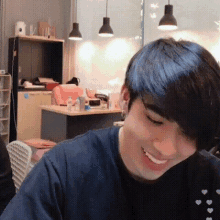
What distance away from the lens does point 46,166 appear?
0.77 meters

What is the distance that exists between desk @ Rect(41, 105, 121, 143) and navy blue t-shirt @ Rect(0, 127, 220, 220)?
3.56 m

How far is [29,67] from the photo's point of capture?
6.41m

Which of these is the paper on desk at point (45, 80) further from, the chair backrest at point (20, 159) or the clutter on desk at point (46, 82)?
the chair backrest at point (20, 159)

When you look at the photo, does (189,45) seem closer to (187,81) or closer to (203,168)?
(187,81)

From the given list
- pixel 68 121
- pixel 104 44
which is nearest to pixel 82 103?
pixel 68 121

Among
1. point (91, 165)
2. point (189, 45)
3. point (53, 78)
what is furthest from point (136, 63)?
point (53, 78)

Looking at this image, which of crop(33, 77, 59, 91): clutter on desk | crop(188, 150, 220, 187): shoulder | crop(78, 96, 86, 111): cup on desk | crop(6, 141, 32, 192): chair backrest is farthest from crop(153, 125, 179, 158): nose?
crop(33, 77, 59, 91): clutter on desk

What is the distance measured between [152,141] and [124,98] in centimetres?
11

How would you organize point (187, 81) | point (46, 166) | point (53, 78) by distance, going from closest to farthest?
point (187, 81) → point (46, 166) → point (53, 78)

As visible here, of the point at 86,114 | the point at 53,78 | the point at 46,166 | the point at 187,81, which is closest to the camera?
the point at 187,81

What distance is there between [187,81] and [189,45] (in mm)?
100

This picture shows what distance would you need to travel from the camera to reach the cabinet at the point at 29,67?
577 centimetres

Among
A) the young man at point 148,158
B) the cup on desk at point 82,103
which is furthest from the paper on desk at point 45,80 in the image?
the young man at point 148,158

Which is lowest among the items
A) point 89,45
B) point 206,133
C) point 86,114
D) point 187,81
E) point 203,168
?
point 86,114
